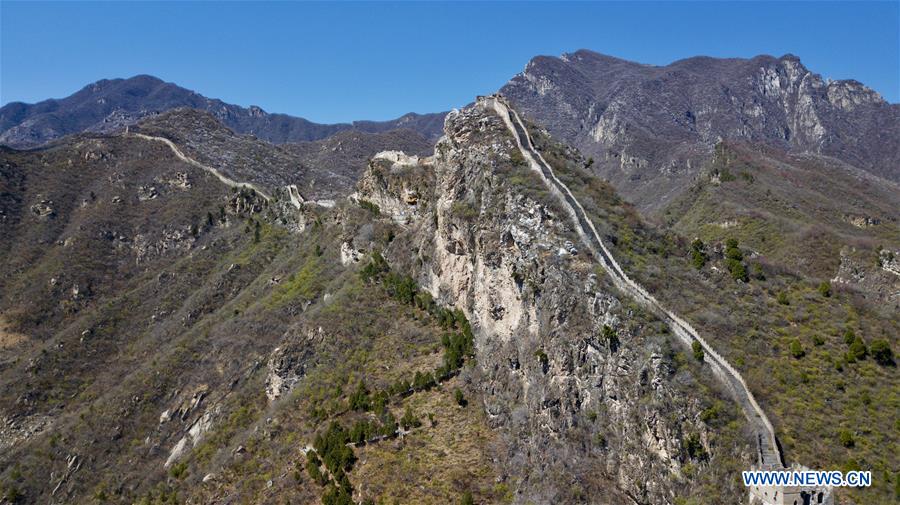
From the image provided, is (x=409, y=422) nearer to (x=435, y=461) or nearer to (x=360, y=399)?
(x=435, y=461)

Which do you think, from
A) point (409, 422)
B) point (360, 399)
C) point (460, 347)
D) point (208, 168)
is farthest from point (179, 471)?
point (208, 168)

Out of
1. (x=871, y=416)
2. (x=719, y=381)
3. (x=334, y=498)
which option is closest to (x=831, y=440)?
(x=871, y=416)

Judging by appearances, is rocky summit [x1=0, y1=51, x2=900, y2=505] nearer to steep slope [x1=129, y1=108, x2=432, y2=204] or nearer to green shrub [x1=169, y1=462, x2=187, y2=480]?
green shrub [x1=169, y1=462, x2=187, y2=480]

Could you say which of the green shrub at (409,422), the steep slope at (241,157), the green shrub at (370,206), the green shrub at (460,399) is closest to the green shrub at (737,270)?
the green shrub at (460,399)

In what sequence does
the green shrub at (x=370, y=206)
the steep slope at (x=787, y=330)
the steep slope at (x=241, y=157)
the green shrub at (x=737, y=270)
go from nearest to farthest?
the steep slope at (x=787, y=330) → the green shrub at (x=737, y=270) → the green shrub at (x=370, y=206) → the steep slope at (x=241, y=157)

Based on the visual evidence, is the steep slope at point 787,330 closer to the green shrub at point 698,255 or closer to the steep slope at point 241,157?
the green shrub at point 698,255

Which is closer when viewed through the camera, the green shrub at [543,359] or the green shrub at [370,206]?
the green shrub at [543,359]

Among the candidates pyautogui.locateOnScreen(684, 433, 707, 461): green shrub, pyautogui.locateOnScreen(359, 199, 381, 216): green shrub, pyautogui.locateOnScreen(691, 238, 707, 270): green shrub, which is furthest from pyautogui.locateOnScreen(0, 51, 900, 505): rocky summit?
pyautogui.locateOnScreen(359, 199, 381, 216): green shrub
